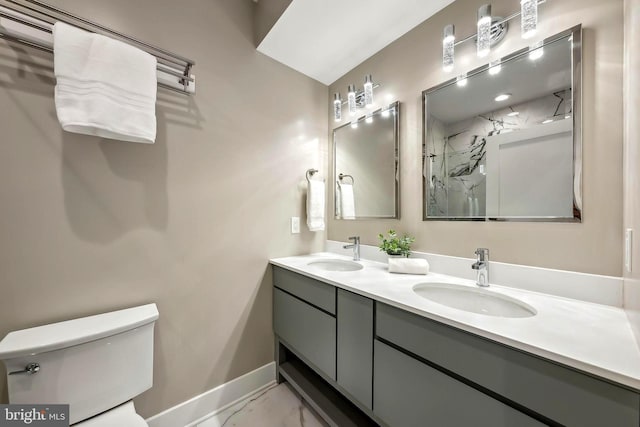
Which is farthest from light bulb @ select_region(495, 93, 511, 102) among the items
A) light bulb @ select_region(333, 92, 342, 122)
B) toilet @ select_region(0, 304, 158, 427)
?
toilet @ select_region(0, 304, 158, 427)

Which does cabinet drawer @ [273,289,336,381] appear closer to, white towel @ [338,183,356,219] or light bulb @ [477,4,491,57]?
white towel @ [338,183,356,219]

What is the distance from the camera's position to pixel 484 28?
105 cm

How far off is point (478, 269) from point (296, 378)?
1286 millimetres

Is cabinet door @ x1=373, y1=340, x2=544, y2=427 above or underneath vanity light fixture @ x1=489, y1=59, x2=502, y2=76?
underneath

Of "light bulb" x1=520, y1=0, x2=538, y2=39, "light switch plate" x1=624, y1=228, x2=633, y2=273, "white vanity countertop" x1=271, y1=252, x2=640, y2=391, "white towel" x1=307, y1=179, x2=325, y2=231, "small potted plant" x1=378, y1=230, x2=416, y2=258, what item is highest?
"light bulb" x1=520, y1=0, x2=538, y2=39

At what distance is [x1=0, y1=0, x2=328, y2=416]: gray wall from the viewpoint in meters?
0.93

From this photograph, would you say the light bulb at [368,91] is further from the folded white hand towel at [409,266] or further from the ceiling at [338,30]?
the folded white hand towel at [409,266]

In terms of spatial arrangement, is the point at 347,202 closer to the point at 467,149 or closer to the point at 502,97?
the point at 467,149

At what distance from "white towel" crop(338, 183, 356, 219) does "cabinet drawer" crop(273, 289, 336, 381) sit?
2.53 feet

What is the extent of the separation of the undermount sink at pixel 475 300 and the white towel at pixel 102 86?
4.77 feet

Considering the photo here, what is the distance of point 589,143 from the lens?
881 mm

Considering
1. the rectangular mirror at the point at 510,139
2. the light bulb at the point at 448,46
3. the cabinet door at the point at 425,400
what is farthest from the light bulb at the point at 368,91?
the cabinet door at the point at 425,400

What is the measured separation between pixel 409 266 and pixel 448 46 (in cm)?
115

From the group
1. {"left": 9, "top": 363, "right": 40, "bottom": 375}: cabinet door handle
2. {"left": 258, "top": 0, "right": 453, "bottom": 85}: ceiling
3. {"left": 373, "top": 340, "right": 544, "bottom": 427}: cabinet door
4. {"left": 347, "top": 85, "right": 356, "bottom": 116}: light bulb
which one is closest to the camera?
{"left": 373, "top": 340, "right": 544, "bottom": 427}: cabinet door
